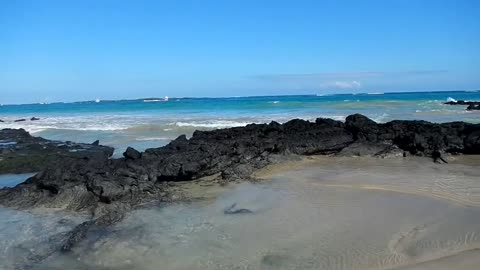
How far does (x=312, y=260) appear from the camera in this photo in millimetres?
5152

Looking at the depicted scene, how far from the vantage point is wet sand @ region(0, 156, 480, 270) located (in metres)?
5.20

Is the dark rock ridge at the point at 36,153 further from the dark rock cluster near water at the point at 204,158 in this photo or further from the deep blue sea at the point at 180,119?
the deep blue sea at the point at 180,119

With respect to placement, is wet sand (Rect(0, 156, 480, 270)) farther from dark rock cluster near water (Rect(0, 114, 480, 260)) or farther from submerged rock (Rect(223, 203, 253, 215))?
dark rock cluster near water (Rect(0, 114, 480, 260))

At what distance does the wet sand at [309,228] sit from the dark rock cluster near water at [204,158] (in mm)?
549

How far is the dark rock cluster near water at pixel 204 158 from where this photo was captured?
8305 millimetres

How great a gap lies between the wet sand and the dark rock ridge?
418 centimetres

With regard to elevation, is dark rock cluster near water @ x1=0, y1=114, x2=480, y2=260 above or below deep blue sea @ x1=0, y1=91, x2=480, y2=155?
above

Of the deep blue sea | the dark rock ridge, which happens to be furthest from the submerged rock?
the deep blue sea


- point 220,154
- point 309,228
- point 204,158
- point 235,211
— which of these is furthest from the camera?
point 220,154

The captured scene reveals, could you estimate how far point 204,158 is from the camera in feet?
33.6

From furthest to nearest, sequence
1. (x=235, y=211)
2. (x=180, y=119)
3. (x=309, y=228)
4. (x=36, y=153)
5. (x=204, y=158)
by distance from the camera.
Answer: (x=180, y=119)
(x=36, y=153)
(x=204, y=158)
(x=235, y=211)
(x=309, y=228)

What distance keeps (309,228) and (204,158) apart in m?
4.43

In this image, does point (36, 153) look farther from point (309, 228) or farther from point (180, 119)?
point (180, 119)

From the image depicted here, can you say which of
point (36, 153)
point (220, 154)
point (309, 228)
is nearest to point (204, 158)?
point (220, 154)
